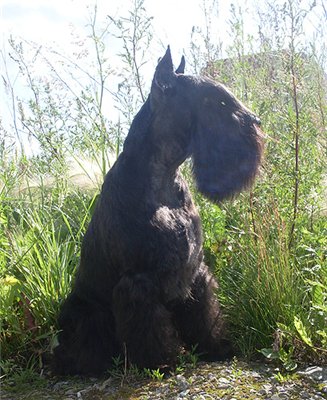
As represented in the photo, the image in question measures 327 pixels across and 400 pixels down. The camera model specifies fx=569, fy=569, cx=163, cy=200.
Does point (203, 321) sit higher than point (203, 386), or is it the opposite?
point (203, 321)

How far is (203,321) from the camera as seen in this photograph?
118 inches

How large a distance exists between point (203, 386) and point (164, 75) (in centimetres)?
145

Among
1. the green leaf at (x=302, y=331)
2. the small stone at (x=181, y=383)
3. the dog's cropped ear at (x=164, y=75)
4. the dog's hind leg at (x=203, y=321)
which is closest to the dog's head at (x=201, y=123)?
the dog's cropped ear at (x=164, y=75)

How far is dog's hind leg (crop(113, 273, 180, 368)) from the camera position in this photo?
2.66 meters

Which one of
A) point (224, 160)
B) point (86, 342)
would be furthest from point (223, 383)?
point (224, 160)

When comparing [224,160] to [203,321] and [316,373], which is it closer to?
[203,321]

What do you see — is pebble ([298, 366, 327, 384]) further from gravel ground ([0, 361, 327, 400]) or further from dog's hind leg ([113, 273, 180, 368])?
dog's hind leg ([113, 273, 180, 368])

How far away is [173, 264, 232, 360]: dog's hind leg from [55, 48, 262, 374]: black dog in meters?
0.02

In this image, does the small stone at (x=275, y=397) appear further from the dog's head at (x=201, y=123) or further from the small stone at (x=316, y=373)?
the dog's head at (x=201, y=123)

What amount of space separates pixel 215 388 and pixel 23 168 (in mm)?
2627

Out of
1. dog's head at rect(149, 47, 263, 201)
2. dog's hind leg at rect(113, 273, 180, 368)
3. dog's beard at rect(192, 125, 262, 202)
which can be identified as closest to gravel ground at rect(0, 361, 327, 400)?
dog's hind leg at rect(113, 273, 180, 368)

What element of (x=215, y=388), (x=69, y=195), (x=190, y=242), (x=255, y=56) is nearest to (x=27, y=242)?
(x=69, y=195)

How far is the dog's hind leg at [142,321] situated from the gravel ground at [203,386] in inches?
4.2

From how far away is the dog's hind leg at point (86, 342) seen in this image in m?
2.93
